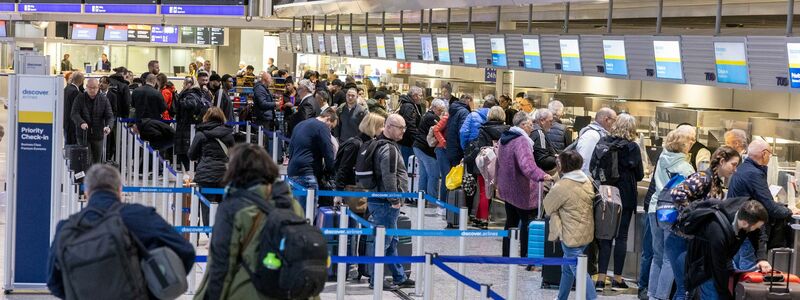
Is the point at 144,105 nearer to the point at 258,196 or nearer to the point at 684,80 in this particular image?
the point at 684,80

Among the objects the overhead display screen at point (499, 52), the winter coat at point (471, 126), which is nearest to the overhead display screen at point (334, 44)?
the overhead display screen at point (499, 52)

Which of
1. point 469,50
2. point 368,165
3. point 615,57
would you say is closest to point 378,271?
point 368,165

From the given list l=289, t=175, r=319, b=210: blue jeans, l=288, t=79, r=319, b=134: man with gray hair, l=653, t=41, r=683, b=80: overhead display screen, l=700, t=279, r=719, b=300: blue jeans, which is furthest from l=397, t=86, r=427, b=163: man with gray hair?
l=700, t=279, r=719, b=300: blue jeans

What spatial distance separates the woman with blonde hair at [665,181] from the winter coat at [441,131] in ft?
15.5

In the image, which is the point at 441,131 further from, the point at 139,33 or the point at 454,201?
the point at 139,33

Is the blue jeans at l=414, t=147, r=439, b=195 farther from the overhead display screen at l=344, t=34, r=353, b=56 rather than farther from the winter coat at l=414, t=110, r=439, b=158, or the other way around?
the overhead display screen at l=344, t=34, r=353, b=56

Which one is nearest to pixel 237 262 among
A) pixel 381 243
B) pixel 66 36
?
pixel 381 243

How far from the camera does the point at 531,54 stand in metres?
13.9

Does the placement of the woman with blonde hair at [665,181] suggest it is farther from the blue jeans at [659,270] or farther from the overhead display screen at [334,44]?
the overhead display screen at [334,44]

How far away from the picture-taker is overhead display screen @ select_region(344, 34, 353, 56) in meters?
21.9

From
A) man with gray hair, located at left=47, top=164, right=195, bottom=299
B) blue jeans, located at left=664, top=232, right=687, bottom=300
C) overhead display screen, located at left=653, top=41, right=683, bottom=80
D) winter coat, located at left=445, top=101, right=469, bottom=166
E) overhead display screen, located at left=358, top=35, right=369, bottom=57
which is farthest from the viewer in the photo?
overhead display screen, located at left=358, top=35, right=369, bottom=57

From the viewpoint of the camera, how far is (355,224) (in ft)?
34.9

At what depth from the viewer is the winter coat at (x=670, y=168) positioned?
9859 mm

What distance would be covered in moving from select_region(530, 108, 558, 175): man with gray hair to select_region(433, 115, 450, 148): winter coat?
243cm
